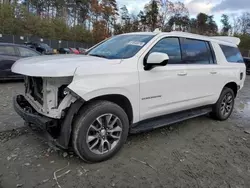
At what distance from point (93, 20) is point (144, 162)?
5185 centimetres

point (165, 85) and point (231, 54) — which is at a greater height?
point (231, 54)

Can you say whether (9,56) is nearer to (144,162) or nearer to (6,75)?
(6,75)

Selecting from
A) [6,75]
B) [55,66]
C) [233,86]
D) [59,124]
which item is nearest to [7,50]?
[6,75]

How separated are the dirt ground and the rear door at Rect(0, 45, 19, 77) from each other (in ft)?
15.0

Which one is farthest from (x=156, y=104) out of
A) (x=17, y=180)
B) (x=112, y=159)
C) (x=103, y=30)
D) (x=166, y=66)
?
(x=103, y=30)

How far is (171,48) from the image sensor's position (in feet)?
13.6

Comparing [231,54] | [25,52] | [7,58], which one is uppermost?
[25,52]

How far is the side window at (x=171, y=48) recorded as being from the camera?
3962 mm

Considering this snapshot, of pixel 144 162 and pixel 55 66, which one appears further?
pixel 144 162

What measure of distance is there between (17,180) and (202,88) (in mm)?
3498

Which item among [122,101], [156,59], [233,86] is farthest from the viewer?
[233,86]

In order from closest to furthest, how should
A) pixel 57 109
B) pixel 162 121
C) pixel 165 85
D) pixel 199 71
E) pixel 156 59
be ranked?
1. pixel 57 109
2. pixel 156 59
3. pixel 165 85
4. pixel 162 121
5. pixel 199 71

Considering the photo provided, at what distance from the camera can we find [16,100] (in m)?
3.84

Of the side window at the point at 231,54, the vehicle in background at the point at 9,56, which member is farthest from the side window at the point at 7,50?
the side window at the point at 231,54
